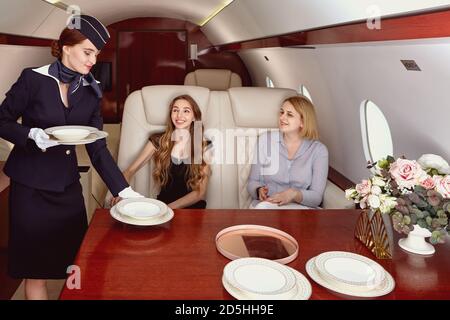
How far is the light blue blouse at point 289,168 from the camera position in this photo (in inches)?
113

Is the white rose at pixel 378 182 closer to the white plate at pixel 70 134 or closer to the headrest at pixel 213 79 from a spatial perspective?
the white plate at pixel 70 134

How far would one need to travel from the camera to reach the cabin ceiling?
1.99 meters

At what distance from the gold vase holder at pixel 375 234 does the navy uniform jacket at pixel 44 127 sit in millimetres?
1229

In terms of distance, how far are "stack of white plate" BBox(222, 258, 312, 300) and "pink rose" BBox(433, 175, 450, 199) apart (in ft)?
2.05

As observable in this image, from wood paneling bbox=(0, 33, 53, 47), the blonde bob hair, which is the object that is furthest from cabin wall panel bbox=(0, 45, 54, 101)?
the blonde bob hair

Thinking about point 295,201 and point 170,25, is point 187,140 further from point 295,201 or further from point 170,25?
point 170,25

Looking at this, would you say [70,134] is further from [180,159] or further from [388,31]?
[388,31]

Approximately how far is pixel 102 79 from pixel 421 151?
732 cm

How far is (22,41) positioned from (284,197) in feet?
9.22

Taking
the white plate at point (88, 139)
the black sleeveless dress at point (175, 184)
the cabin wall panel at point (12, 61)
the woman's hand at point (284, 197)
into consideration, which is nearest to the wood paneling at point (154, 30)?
the cabin wall panel at point (12, 61)

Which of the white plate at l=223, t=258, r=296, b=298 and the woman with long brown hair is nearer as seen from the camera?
the white plate at l=223, t=258, r=296, b=298

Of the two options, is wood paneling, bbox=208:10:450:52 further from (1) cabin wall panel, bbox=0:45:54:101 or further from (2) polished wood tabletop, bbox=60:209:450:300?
(1) cabin wall panel, bbox=0:45:54:101

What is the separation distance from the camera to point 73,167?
2.39 m
